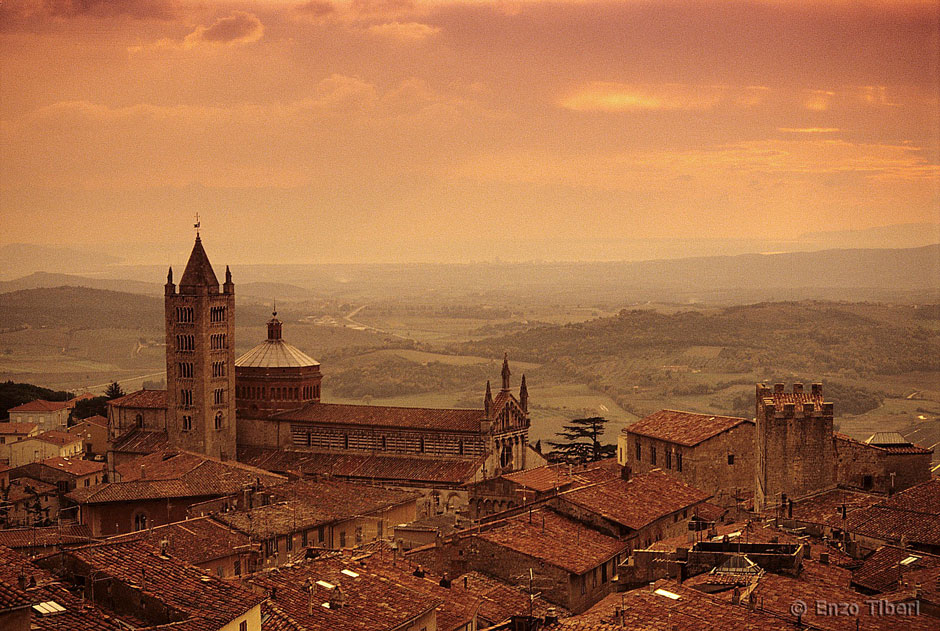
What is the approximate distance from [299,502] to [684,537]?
13052 millimetres

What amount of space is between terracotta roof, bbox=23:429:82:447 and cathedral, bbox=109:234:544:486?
11.5 metres

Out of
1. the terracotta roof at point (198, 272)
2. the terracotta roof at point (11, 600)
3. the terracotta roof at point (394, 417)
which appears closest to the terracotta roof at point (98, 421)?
the terracotta roof at point (198, 272)

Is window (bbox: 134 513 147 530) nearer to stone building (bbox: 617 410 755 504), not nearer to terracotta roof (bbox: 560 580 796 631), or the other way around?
stone building (bbox: 617 410 755 504)

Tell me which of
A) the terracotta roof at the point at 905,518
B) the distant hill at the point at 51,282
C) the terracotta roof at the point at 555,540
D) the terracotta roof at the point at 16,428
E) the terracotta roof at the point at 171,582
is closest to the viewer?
the terracotta roof at the point at 171,582

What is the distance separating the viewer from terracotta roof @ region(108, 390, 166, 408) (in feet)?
220

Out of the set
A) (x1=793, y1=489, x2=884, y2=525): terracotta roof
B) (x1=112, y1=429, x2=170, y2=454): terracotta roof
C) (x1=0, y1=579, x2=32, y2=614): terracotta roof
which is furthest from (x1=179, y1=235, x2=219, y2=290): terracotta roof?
(x1=0, y1=579, x2=32, y2=614): terracotta roof

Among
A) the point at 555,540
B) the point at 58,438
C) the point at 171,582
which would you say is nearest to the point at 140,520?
the point at 555,540

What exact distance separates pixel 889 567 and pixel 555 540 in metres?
8.02

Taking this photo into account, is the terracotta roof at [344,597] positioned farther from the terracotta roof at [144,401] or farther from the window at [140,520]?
the terracotta roof at [144,401]

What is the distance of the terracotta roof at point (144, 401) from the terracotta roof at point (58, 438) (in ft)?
37.8

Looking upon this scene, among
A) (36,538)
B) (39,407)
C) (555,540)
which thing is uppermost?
(555,540)

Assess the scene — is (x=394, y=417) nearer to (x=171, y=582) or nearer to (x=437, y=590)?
(x=437, y=590)

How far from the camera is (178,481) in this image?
49.4 meters

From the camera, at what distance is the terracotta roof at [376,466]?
5519 centimetres
